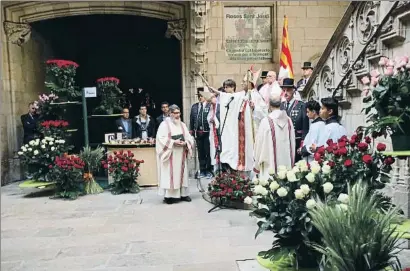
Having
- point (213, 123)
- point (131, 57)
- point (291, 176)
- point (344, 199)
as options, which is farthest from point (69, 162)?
point (131, 57)

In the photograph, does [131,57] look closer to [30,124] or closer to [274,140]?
[30,124]

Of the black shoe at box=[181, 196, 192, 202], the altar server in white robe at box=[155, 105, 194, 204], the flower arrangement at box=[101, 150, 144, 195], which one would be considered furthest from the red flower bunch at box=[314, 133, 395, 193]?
the flower arrangement at box=[101, 150, 144, 195]

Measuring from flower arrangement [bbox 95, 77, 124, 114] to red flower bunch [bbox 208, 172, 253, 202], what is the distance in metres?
3.82

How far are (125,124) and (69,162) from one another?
2435 mm

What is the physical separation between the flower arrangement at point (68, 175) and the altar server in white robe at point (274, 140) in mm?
3589

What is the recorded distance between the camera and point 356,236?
266 centimetres

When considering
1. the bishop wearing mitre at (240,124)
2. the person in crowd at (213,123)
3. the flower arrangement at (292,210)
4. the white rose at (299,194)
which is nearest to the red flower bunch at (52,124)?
the person in crowd at (213,123)

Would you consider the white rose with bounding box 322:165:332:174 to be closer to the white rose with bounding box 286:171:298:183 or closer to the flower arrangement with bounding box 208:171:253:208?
the white rose with bounding box 286:171:298:183

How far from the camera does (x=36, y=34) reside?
1167 centimetres

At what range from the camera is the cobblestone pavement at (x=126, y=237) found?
14.3ft

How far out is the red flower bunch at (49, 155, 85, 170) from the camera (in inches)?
304

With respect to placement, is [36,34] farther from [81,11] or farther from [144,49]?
[144,49]

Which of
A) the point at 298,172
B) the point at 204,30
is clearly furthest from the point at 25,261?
the point at 204,30

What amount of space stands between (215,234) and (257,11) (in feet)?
21.3
